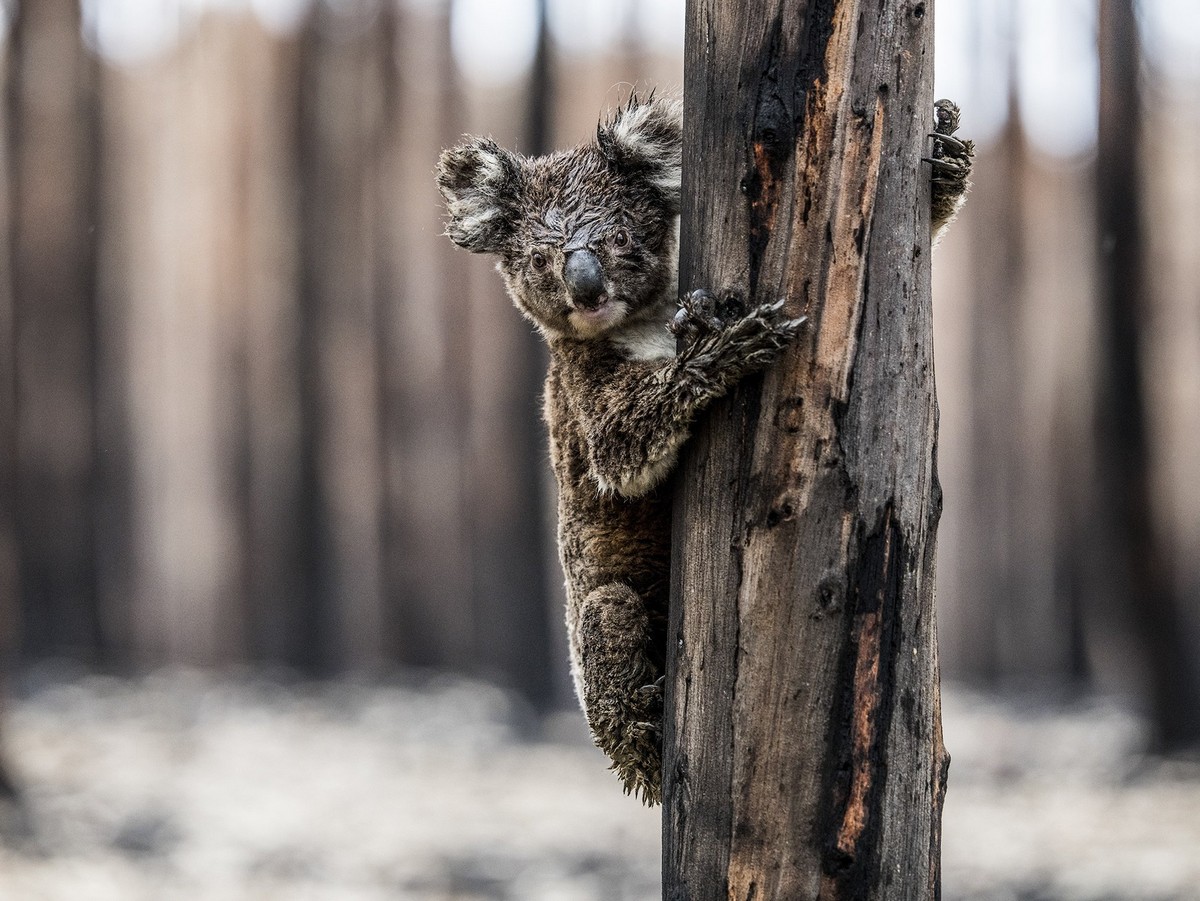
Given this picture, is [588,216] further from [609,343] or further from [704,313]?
[704,313]

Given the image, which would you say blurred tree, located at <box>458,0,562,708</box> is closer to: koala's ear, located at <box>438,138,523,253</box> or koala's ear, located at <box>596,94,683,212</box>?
koala's ear, located at <box>438,138,523,253</box>

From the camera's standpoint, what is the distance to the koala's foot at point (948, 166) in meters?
2.66

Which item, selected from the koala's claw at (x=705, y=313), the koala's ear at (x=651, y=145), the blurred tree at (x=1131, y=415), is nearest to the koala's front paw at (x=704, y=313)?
the koala's claw at (x=705, y=313)

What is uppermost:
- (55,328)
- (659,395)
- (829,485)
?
(55,328)

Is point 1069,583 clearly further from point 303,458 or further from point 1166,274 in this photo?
point 303,458

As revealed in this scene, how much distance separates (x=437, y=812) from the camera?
331 inches

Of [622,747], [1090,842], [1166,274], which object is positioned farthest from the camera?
[1166,274]

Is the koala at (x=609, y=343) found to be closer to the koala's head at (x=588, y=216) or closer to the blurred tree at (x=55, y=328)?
the koala's head at (x=588, y=216)

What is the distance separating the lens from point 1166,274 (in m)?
10.1

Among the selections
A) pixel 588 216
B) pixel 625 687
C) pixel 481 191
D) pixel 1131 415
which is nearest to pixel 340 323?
pixel 1131 415

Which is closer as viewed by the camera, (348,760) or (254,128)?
(348,760)

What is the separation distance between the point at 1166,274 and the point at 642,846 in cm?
704

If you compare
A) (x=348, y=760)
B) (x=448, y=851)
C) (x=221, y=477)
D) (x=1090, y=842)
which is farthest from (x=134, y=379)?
(x=1090, y=842)

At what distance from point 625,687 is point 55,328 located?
15270mm
